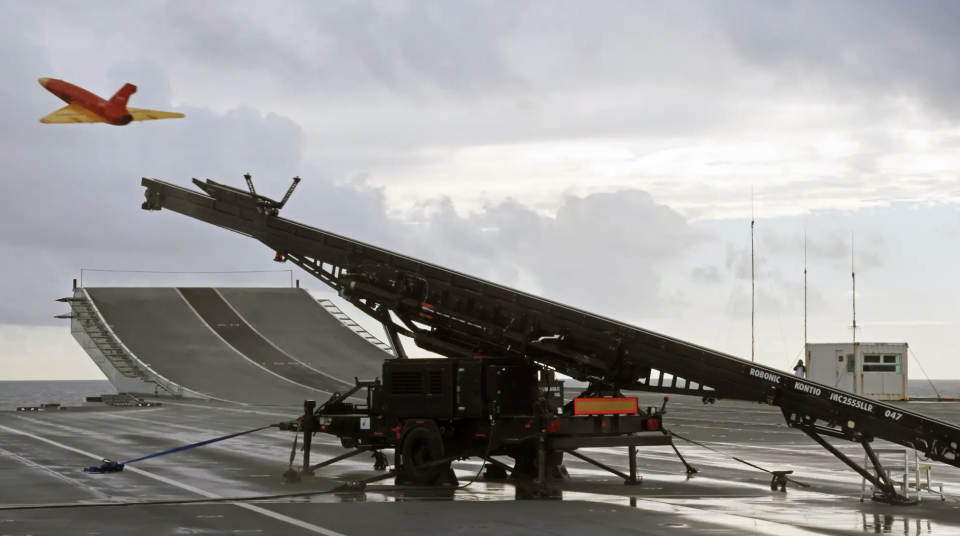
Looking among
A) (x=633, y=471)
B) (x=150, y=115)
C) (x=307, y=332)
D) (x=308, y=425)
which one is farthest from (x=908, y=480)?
(x=307, y=332)

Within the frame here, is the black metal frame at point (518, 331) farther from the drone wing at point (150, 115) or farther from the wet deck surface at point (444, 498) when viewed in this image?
the drone wing at point (150, 115)

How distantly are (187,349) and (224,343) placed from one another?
9.11 ft

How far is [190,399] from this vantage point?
57.9 meters

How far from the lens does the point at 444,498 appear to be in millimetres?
18562

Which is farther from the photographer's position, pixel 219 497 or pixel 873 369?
pixel 873 369

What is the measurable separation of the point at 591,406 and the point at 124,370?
4831 centimetres

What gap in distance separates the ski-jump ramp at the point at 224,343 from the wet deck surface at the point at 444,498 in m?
28.4

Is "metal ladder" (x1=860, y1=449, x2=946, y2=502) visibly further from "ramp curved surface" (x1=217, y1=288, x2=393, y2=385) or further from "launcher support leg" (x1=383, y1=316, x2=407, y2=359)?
"ramp curved surface" (x1=217, y1=288, x2=393, y2=385)

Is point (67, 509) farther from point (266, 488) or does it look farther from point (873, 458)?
point (873, 458)

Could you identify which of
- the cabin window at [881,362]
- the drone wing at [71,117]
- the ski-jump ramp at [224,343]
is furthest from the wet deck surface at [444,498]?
the ski-jump ramp at [224,343]

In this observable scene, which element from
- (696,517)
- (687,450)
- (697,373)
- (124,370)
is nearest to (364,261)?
(697,373)

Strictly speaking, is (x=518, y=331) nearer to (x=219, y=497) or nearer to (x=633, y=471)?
(x=633, y=471)

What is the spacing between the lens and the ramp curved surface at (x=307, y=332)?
2616 inches

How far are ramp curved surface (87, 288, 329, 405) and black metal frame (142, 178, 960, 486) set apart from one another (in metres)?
32.5
